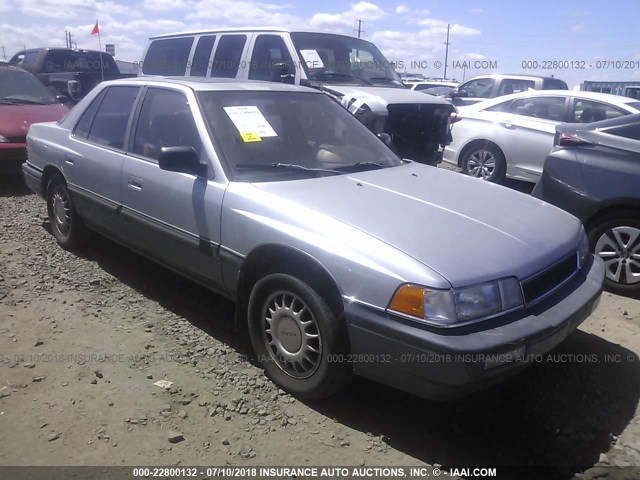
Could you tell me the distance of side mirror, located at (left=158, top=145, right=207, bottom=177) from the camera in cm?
320

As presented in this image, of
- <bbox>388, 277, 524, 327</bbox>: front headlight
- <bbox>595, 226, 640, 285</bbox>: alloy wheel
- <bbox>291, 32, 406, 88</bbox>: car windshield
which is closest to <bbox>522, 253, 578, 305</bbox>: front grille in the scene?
<bbox>388, 277, 524, 327</bbox>: front headlight

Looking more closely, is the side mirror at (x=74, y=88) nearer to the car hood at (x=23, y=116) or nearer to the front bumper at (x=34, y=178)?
the car hood at (x=23, y=116)

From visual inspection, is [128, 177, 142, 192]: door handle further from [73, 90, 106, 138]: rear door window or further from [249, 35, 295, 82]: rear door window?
[249, 35, 295, 82]: rear door window

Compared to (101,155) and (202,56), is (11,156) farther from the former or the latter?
(101,155)

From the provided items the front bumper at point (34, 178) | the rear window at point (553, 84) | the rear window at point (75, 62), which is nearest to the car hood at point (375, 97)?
the front bumper at point (34, 178)

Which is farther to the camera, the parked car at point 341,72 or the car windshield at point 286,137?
the parked car at point 341,72

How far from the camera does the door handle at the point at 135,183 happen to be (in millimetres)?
3862

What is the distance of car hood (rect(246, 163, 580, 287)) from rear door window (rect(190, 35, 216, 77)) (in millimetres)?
5196

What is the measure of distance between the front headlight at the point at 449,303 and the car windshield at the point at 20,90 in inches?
297

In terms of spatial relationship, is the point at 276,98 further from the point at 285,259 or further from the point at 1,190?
the point at 1,190

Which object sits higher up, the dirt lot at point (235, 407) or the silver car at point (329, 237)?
the silver car at point (329, 237)

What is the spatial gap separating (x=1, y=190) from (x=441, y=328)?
6.96 metres

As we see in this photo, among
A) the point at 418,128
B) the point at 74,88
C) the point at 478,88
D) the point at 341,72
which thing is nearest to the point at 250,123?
the point at 418,128

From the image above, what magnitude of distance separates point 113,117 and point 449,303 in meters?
3.24
